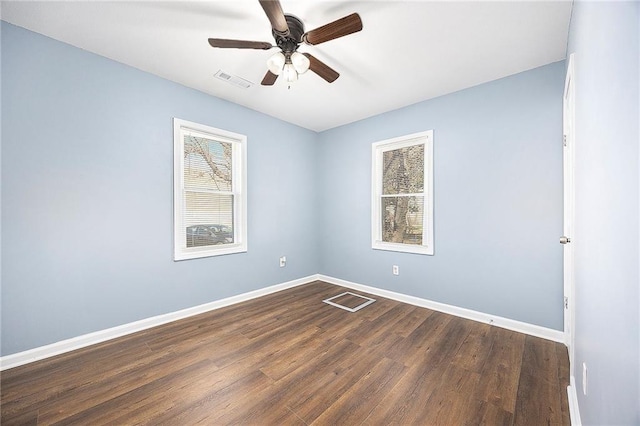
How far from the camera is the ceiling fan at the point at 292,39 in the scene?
5.43 feet

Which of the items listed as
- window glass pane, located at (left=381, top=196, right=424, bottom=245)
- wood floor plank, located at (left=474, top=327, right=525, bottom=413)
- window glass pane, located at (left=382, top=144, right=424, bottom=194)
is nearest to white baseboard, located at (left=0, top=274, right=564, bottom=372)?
wood floor plank, located at (left=474, top=327, right=525, bottom=413)

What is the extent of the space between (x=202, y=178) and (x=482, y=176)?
338 centimetres

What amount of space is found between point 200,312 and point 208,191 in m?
1.51

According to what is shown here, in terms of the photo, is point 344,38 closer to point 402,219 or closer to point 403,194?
point 403,194

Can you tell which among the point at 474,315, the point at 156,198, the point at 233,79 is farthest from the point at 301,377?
the point at 233,79

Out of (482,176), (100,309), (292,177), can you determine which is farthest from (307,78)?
(100,309)

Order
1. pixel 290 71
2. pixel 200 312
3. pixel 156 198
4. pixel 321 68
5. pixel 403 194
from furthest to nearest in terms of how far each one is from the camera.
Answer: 1. pixel 403 194
2. pixel 200 312
3. pixel 156 198
4. pixel 321 68
5. pixel 290 71

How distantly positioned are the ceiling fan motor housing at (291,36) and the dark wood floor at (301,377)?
8.50 feet

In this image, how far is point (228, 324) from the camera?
2.79 m

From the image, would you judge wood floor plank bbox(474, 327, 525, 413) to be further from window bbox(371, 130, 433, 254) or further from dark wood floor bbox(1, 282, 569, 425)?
window bbox(371, 130, 433, 254)

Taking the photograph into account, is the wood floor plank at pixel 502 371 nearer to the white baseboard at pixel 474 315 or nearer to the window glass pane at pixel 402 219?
the white baseboard at pixel 474 315

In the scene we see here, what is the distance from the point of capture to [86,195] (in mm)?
2355

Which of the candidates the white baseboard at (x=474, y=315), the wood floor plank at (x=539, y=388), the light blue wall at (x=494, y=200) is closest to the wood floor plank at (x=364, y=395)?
the wood floor plank at (x=539, y=388)

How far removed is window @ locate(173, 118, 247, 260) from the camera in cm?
296
